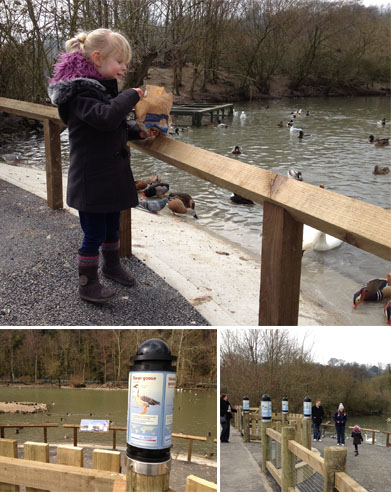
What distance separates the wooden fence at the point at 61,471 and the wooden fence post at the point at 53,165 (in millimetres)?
3005

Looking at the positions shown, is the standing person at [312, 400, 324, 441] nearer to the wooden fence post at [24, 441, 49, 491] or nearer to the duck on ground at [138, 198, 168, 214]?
the wooden fence post at [24, 441, 49, 491]

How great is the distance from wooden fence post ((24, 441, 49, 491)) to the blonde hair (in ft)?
5.52

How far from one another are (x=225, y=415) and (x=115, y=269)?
170cm

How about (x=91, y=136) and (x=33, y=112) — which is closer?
(x=91, y=136)

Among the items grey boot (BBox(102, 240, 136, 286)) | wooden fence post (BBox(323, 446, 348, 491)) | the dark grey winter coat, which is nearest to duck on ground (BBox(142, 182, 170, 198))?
grey boot (BBox(102, 240, 136, 286))

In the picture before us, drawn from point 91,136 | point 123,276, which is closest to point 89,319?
point 123,276

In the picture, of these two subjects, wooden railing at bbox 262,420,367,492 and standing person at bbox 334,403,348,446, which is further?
standing person at bbox 334,403,348,446

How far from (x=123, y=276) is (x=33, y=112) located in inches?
79.8

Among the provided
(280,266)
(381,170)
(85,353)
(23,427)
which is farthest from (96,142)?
(381,170)

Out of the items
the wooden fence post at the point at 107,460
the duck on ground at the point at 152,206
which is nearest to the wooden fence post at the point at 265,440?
the wooden fence post at the point at 107,460

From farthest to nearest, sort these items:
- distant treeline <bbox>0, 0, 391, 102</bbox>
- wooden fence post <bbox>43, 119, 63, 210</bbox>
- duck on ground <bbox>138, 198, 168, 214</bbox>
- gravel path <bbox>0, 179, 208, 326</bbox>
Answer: distant treeline <bbox>0, 0, 391, 102</bbox> < duck on ground <bbox>138, 198, 168, 214</bbox> < wooden fence post <bbox>43, 119, 63, 210</bbox> < gravel path <bbox>0, 179, 208, 326</bbox>

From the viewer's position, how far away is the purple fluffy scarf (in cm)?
243

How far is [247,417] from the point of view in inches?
65.6

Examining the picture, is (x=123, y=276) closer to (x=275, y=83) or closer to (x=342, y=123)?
(x=342, y=123)
